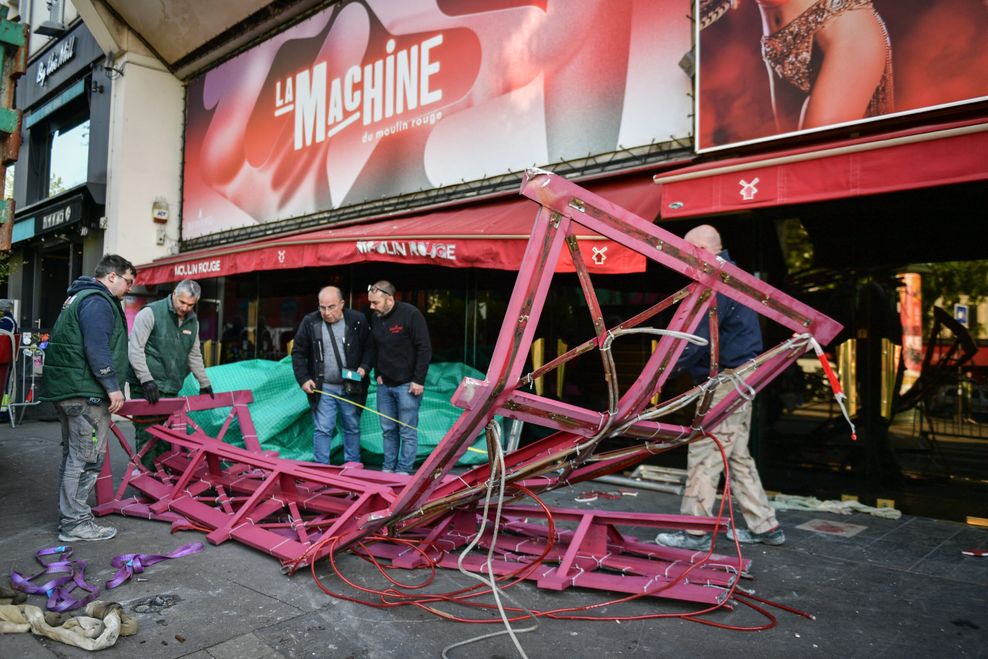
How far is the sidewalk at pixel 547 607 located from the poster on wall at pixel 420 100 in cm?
384

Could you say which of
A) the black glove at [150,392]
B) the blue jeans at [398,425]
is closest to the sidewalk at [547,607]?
the black glove at [150,392]

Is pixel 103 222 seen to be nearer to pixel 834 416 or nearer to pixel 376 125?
pixel 376 125

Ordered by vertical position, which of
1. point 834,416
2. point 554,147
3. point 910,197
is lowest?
point 834,416

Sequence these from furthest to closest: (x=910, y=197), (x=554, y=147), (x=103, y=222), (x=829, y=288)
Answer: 1. (x=103, y=222)
2. (x=554, y=147)
3. (x=829, y=288)
4. (x=910, y=197)

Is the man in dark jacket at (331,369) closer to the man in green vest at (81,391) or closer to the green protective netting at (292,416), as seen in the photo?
the green protective netting at (292,416)

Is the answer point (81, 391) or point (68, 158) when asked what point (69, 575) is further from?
point (68, 158)

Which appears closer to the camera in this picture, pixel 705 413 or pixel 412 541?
pixel 705 413

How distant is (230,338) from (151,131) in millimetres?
4575

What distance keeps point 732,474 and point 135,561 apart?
3.56m

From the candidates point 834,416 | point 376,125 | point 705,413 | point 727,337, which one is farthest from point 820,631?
point 376,125

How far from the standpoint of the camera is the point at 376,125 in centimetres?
912

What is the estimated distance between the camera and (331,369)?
6035mm

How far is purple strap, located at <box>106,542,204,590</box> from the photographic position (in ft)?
11.3

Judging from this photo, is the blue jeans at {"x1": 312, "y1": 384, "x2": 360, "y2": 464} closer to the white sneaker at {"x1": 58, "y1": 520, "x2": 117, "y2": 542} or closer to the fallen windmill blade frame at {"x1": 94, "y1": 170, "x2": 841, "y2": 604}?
the fallen windmill blade frame at {"x1": 94, "y1": 170, "x2": 841, "y2": 604}
